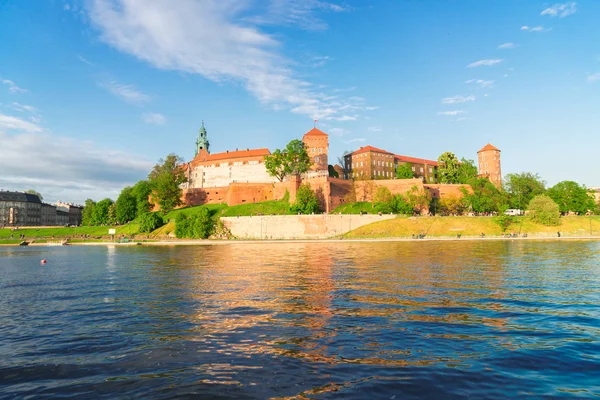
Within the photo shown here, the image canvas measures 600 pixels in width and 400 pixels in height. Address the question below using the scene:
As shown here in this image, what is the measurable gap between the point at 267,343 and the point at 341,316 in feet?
11.1

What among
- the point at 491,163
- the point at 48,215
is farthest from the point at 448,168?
the point at 48,215

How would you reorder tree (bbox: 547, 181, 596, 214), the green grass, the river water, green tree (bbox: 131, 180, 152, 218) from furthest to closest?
green tree (bbox: 131, 180, 152, 218) → tree (bbox: 547, 181, 596, 214) → the green grass → the river water

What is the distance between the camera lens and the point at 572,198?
83938 millimetres

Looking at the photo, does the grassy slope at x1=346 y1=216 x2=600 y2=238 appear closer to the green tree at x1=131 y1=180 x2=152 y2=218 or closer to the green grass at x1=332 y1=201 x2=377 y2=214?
the green grass at x1=332 y1=201 x2=377 y2=214

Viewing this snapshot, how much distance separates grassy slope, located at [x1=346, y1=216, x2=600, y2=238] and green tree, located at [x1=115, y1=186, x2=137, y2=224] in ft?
202

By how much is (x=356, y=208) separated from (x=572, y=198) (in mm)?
47896

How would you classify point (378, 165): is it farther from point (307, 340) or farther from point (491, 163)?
point (307, 340)

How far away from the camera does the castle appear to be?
8288 centimetres

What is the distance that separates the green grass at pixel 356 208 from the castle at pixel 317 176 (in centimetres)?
120

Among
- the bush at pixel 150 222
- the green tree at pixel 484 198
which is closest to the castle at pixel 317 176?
the green tree at pixel 484 198

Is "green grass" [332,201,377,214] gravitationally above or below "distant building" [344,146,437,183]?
below

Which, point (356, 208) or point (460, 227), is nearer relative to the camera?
point (460, 227)

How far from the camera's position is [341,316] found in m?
12.0

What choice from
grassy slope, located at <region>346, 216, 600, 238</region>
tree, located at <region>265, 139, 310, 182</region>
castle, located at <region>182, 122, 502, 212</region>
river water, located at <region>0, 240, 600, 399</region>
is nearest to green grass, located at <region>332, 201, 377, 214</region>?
castle, located at <region>182, 122, 502, 212</region>
